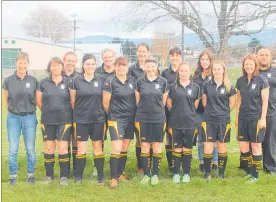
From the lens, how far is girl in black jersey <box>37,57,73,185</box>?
5836 mm

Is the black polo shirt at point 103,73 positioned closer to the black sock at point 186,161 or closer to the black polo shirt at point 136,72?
the black polo shirt at point 136,72

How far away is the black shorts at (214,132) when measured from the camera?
19.6ft

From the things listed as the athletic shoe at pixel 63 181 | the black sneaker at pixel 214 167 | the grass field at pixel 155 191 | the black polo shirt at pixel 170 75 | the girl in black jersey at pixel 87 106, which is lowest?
the grass field at pixel 155 191

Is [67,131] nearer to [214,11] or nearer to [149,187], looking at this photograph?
[149,187]

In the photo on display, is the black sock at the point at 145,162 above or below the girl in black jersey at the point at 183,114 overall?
below

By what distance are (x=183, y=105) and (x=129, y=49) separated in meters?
9.09

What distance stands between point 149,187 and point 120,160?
0.66m

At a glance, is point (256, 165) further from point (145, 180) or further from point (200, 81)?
point (145, 180)

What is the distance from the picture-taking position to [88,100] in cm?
577

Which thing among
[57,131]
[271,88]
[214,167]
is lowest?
[214,167]

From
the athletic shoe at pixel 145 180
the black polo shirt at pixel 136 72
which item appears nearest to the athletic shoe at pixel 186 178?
the athletic shoe at pixel 145 180

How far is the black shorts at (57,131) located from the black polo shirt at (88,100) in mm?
194

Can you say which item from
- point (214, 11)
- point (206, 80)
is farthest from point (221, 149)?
point (214, 11)

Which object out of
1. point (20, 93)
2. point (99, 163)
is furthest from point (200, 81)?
point (20, 93)
